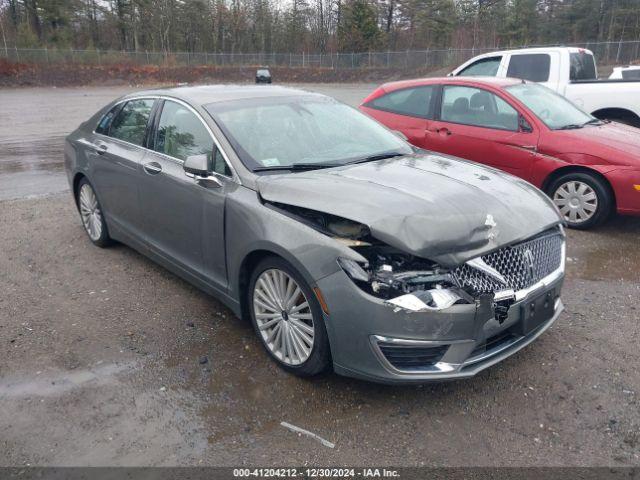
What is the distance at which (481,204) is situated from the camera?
314 centimetres

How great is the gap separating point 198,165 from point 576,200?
4.45m

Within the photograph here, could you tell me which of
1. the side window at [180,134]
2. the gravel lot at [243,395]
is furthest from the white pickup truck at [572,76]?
the side window at [180,134]

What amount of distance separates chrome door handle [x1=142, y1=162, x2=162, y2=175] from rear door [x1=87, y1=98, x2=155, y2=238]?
0.15 m

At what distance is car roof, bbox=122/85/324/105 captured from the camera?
4.14 m

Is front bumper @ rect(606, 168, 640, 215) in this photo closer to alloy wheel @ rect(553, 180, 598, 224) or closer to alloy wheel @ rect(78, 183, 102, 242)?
alloy wheel @ rect(553, 180, 598, 224)

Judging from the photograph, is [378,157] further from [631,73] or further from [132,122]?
[631,73]

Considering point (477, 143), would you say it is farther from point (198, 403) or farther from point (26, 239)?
point (26, 239)

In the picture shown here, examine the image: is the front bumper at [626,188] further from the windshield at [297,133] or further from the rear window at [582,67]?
the rear window at [582,67]

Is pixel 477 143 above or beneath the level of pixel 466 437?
above

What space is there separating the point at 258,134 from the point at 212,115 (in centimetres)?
37

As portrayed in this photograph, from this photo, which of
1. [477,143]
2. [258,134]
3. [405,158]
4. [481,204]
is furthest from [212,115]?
[477,143]

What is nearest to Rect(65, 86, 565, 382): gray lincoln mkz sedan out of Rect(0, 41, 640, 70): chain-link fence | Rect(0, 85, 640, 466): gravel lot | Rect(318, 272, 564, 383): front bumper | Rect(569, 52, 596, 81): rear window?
Rect(318, 272, 564, 383): front bumper

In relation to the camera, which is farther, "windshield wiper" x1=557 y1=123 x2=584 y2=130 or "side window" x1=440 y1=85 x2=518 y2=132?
"side window" x1=440 y1=85 x2=518 y2=132

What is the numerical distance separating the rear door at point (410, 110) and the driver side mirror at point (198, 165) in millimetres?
4112
